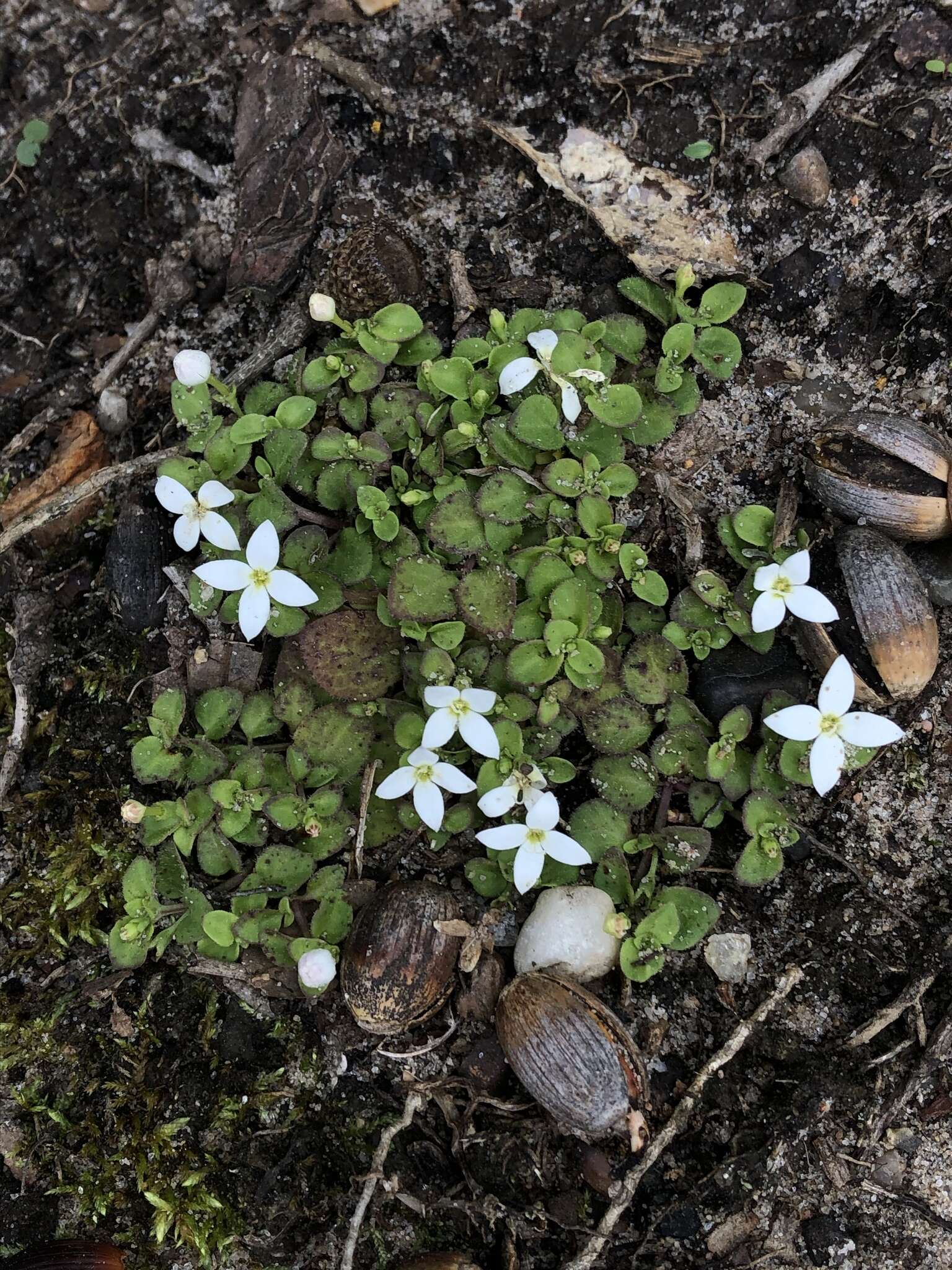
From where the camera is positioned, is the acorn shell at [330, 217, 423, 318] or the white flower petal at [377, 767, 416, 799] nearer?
the white flower petal at [377, 767, 416, 799]

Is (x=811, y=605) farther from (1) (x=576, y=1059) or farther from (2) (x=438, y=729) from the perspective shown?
(1) (x=576, y=1059)

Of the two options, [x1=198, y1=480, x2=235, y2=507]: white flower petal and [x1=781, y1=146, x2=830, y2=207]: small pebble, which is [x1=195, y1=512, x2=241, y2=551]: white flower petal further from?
[x1=781, y1=146, x2=830, y2=207]: small pebble

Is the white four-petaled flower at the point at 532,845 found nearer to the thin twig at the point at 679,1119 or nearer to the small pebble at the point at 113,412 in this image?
the thin twig at the point at 679,1119

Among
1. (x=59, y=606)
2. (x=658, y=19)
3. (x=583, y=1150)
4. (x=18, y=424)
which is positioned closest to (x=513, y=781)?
(x=583, y=1150)

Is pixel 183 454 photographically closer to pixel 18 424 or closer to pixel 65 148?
pixel 18 424

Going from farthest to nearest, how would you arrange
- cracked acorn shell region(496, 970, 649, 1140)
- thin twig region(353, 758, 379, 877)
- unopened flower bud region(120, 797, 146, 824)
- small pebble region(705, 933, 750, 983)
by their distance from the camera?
thin twig region(353, 758, 379, 877), small pebble region(705, 933, 750, 983), unopened flower bud region(120, 797, 146, 824), cracked acorn shell region(496, 970, 649, 1140)

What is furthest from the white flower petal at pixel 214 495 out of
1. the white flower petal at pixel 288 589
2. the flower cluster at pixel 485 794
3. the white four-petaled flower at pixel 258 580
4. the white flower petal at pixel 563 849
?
the white flower petal at pixel 563 849

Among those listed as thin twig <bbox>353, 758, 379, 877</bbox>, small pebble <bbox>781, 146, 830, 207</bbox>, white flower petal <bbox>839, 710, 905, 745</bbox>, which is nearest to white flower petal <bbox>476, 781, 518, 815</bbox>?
thin twig <bbox>353, 758, 379, 877</bbox>
